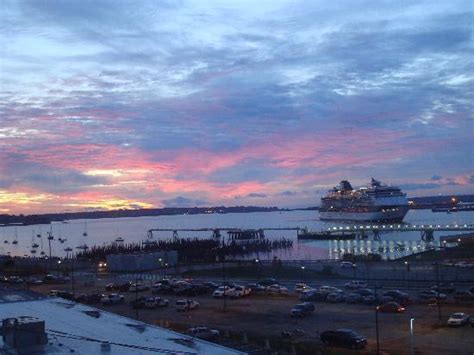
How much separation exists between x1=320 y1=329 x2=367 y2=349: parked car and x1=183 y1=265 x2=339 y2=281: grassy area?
12.2 m

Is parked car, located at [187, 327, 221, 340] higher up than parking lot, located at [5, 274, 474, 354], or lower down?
higher up

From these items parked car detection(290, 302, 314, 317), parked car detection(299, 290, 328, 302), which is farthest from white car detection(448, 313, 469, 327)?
parked car detection(299, 290, 328, 302)

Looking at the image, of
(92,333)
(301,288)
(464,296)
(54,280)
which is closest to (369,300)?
(464,296)

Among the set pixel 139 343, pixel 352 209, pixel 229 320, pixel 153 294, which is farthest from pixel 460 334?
pixel 352 209

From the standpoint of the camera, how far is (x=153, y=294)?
71.5 feet

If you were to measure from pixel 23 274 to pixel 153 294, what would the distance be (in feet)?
38.6

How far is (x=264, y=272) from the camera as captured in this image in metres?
27.2

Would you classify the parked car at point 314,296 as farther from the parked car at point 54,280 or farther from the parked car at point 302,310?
the parked car at point 54,280

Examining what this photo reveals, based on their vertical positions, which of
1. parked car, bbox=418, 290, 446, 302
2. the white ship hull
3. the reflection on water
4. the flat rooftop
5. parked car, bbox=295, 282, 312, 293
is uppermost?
the white ship hull

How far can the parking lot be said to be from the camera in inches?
480

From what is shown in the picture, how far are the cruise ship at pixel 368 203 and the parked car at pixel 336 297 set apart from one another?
55660 millimetres

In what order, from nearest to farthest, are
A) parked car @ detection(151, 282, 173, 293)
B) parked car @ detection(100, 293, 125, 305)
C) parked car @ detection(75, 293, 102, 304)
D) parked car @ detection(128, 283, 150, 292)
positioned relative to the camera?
parked car @ detection(100, 293, 125, 305)
parked car @ detection(75, 293, 102, 304)
parked car @ detection(151, 282, 173, 293)
parked car @ detection(128, 283, 150, 292)

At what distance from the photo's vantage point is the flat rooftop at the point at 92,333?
747cm

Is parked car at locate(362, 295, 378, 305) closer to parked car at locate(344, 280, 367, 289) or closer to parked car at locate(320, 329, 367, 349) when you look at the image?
parked car at locate(344, 280, 367, 289)
